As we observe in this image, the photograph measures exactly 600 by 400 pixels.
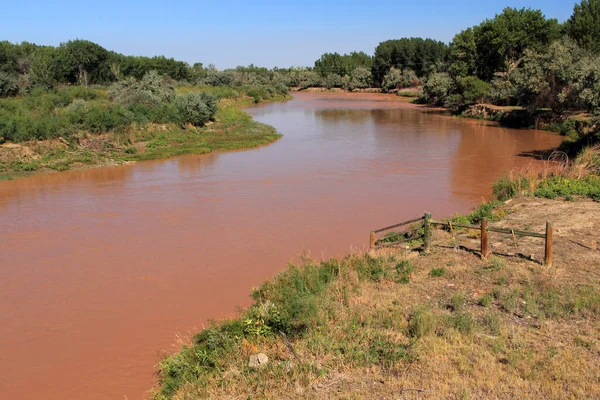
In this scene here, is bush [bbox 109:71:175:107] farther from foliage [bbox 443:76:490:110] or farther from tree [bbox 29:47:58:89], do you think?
foliage [bbox 443:76:490:110]

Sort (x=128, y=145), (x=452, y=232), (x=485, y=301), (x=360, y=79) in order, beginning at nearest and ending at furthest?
1. (x=485, y=301)
2. (x=452, y=232)
3. (x=128, y=145)
4. (x=360, y=79)

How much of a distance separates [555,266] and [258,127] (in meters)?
29.3

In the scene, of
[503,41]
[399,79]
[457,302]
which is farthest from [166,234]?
[399,79]

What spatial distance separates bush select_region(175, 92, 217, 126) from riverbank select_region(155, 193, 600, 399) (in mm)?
24820

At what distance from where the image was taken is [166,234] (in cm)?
1434

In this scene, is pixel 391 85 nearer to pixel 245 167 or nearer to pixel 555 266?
pixel 245 167

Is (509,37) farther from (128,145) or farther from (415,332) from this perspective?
(415,332)

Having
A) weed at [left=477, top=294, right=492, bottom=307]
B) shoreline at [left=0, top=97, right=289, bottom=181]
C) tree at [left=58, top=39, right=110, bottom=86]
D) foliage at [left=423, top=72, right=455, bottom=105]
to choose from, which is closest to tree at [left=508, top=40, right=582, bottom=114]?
shoreline at [left=0, top=97, right=289, bottom=181]

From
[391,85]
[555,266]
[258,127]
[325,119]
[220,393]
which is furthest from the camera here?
[391,85]

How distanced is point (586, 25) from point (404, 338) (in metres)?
53.8

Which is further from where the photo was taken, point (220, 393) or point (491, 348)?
point (491, 348)

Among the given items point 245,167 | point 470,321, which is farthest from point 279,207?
point 470,321

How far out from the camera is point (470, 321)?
7.56m

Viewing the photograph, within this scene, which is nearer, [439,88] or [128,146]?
[128,146]
